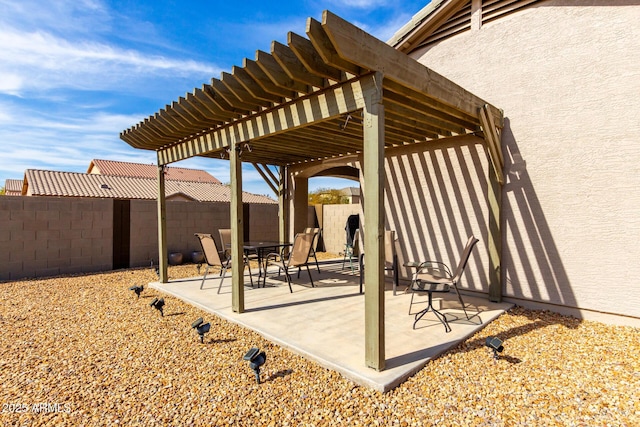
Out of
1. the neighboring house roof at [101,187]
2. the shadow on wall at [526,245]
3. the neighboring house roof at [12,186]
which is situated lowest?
the shadow on wall at [526,245]

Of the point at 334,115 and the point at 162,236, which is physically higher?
the point at 334,115

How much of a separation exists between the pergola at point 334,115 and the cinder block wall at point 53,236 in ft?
8.58

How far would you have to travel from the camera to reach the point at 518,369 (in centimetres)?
273

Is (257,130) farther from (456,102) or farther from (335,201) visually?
(335,201)

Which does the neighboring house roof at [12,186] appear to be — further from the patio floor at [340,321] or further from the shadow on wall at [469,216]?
the shadow on wall at [469,216]

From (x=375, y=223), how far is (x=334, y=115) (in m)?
1.10

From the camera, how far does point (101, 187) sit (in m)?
17.3

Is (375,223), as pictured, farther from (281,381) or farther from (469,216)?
(469,216)

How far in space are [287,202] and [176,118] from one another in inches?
190

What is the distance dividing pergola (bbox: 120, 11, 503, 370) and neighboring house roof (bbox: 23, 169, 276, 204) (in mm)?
12416

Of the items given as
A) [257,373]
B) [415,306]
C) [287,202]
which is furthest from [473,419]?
[287,202]

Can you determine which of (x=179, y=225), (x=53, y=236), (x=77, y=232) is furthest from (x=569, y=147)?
(x=53, y=236)

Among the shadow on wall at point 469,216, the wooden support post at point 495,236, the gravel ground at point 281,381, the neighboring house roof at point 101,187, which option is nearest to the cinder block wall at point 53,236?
the gravel ground at point 281,381

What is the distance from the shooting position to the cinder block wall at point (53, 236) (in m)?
6.54
